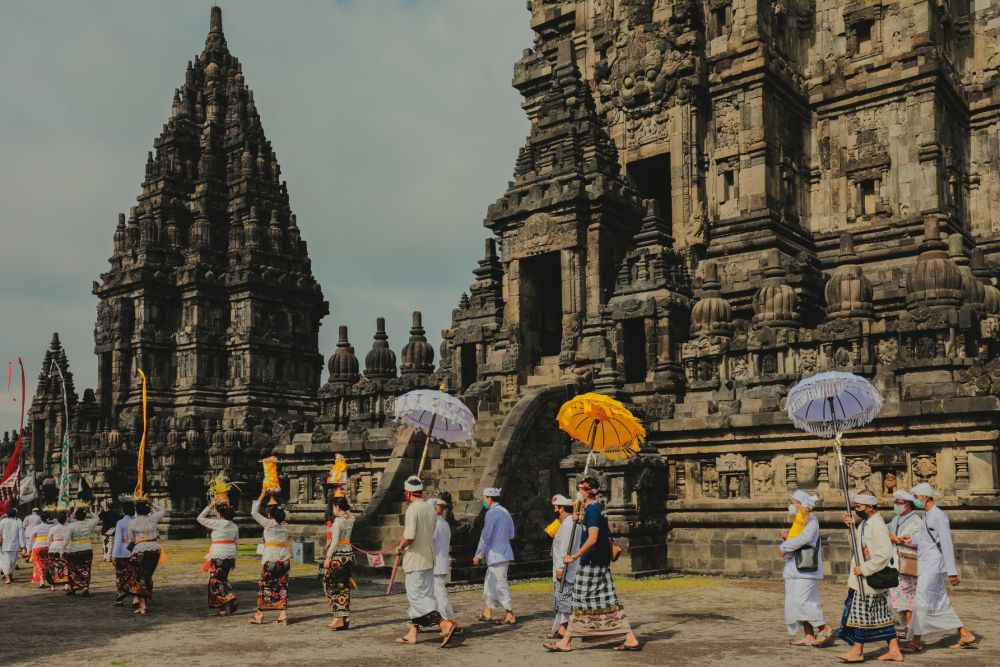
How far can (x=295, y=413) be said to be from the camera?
50875 millimetres

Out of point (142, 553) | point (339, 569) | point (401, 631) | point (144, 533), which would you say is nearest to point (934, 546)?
point (401, 631)

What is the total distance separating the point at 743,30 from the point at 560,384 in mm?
15082

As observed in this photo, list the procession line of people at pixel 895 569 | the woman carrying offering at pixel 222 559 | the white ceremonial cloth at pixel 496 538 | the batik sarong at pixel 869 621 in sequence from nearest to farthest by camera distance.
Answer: the batik sarong at pixel 869 621
the procession line of people at pixel 895 569
the white ceremonial cloth at pixel 496 538
the woman carrying offering at pixel 222 559

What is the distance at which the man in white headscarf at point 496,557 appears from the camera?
14.4 m

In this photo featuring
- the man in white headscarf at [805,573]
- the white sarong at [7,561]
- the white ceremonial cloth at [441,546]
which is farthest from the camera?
the white sarong at [7,561]

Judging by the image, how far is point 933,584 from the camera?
12.0 metres

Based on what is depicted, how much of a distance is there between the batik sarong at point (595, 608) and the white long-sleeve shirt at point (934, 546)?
369 centimetres

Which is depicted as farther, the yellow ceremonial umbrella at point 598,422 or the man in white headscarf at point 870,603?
the yellow ceremonial umbrella at point 598,422

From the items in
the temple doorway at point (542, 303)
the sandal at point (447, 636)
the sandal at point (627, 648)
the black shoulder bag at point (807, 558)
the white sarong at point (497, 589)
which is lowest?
the sandal at point (627, 648)

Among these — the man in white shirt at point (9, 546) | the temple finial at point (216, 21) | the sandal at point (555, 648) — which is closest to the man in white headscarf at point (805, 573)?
the sandal at point (555, 648)

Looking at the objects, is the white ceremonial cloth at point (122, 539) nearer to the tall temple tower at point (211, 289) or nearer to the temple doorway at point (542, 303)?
the temple doorway at point (542, 303)

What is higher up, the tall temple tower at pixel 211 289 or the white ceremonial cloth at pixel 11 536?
the tall temple tower at pixel 211 289

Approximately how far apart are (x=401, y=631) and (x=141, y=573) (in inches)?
196

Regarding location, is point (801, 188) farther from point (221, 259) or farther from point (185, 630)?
point (221, 259)
